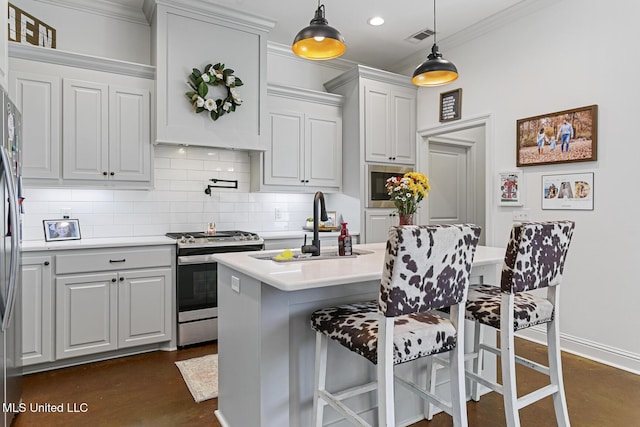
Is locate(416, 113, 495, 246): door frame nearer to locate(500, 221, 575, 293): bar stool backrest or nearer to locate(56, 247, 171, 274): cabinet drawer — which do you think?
locate(500, 221, 575, 293): bar stool backrest

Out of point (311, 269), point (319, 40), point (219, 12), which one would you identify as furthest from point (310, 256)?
point (219, 12)

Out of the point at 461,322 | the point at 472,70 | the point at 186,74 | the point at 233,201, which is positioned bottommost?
the point at 461,322

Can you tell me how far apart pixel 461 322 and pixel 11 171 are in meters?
2.30

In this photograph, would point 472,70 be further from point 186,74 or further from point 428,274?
point 428,274

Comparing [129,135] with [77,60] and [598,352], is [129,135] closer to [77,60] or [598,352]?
[77,60]

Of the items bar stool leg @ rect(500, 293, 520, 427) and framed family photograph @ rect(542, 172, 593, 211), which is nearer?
bar stool leg @ rect(500, 293, 520, 427)

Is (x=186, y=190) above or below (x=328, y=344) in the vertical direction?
above

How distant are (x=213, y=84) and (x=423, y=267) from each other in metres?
2.95

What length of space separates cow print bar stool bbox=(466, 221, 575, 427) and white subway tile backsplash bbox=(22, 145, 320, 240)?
2.82 metres

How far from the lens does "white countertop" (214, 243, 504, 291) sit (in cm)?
158

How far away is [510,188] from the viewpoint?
3.73 metres

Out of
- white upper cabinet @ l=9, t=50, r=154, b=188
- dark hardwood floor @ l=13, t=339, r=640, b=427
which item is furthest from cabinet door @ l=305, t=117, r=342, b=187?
dark hardwood floor @ l=13, t=339, r=640, b=427

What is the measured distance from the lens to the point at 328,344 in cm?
192


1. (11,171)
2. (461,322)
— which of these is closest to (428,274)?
(461,322)
